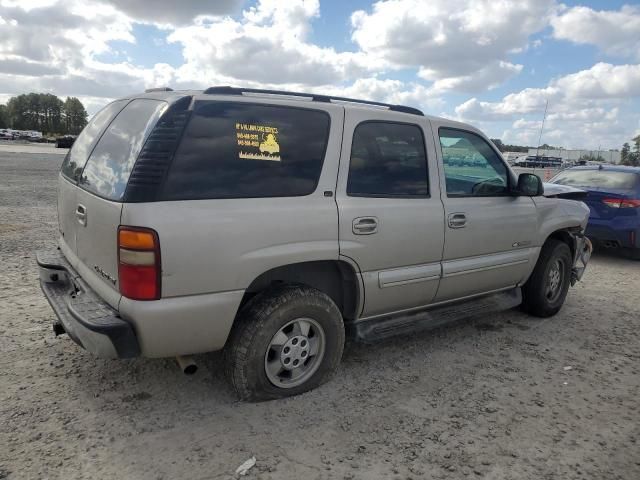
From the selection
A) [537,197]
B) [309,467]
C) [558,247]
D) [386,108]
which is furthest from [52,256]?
[558,247]

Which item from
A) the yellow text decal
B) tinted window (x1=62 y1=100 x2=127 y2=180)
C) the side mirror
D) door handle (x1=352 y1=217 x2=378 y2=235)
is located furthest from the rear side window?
the side mirror

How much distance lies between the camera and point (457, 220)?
154 inches

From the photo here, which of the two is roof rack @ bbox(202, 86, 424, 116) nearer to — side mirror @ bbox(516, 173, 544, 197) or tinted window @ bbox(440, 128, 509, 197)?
tinted window @ bbox(440, 128, 509, 197)

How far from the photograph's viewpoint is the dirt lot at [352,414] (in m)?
2.64

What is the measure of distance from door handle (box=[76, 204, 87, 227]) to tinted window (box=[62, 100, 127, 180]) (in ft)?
1.05

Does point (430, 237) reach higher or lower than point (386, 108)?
lower

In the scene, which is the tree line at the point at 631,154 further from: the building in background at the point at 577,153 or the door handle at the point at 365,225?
the door handle at the point at 365,225

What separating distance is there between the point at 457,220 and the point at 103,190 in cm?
255

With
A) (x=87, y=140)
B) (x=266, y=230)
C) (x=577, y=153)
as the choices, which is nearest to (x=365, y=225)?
(x=266, y=230)

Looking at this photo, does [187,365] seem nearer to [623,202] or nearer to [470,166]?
[470,166]

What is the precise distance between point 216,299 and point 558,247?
12.3ft

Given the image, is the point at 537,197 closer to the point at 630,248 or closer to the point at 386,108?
the point at 386,108

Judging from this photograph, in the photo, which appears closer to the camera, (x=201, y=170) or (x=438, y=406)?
(x=201, y=170)

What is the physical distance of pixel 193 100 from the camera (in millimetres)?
2842
